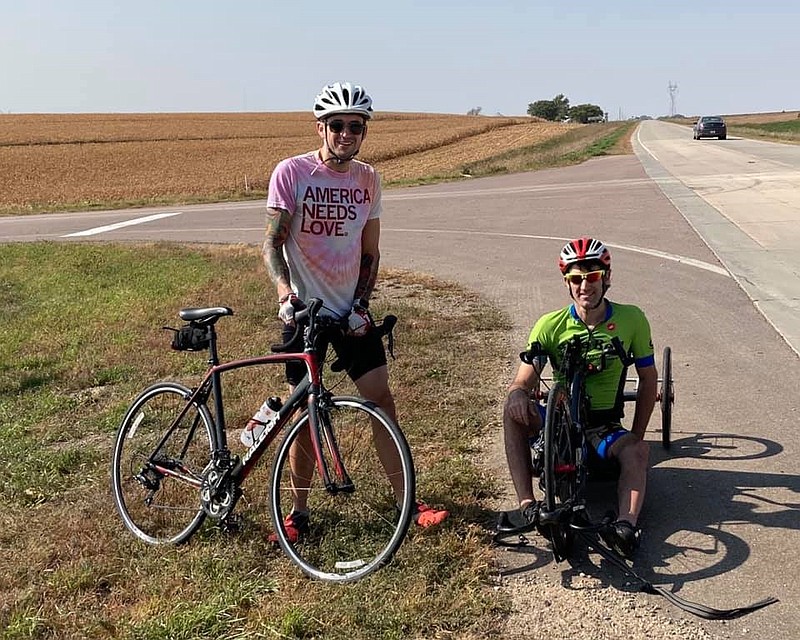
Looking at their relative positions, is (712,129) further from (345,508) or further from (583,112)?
(583,112)

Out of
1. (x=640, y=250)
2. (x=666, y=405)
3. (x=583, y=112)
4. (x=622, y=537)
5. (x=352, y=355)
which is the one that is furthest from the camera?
(x=583, y=112)

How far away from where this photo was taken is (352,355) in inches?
154

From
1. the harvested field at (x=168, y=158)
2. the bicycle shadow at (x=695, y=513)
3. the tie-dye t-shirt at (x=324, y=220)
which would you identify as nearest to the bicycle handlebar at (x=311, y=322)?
the tie-dye t-shirt at (x=324, y=220)

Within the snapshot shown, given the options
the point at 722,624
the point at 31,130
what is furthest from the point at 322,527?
the point at 31,130

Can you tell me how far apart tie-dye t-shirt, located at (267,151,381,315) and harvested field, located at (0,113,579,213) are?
26.0 metres

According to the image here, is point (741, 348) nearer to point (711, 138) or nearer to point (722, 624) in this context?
point (722, 624)

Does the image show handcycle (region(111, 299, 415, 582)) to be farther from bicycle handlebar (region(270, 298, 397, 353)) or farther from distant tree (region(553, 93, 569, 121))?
distant tree (region(553, 93, 569, 121))

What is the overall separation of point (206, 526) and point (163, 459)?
45 cm

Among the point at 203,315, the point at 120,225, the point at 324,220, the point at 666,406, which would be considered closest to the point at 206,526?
the point at 203,315

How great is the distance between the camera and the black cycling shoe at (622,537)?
3570mm

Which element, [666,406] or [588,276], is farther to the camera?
[666,406]

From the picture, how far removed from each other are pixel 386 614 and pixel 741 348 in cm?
483

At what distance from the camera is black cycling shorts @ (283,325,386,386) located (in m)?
3.86

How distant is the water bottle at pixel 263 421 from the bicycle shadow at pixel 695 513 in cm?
124
